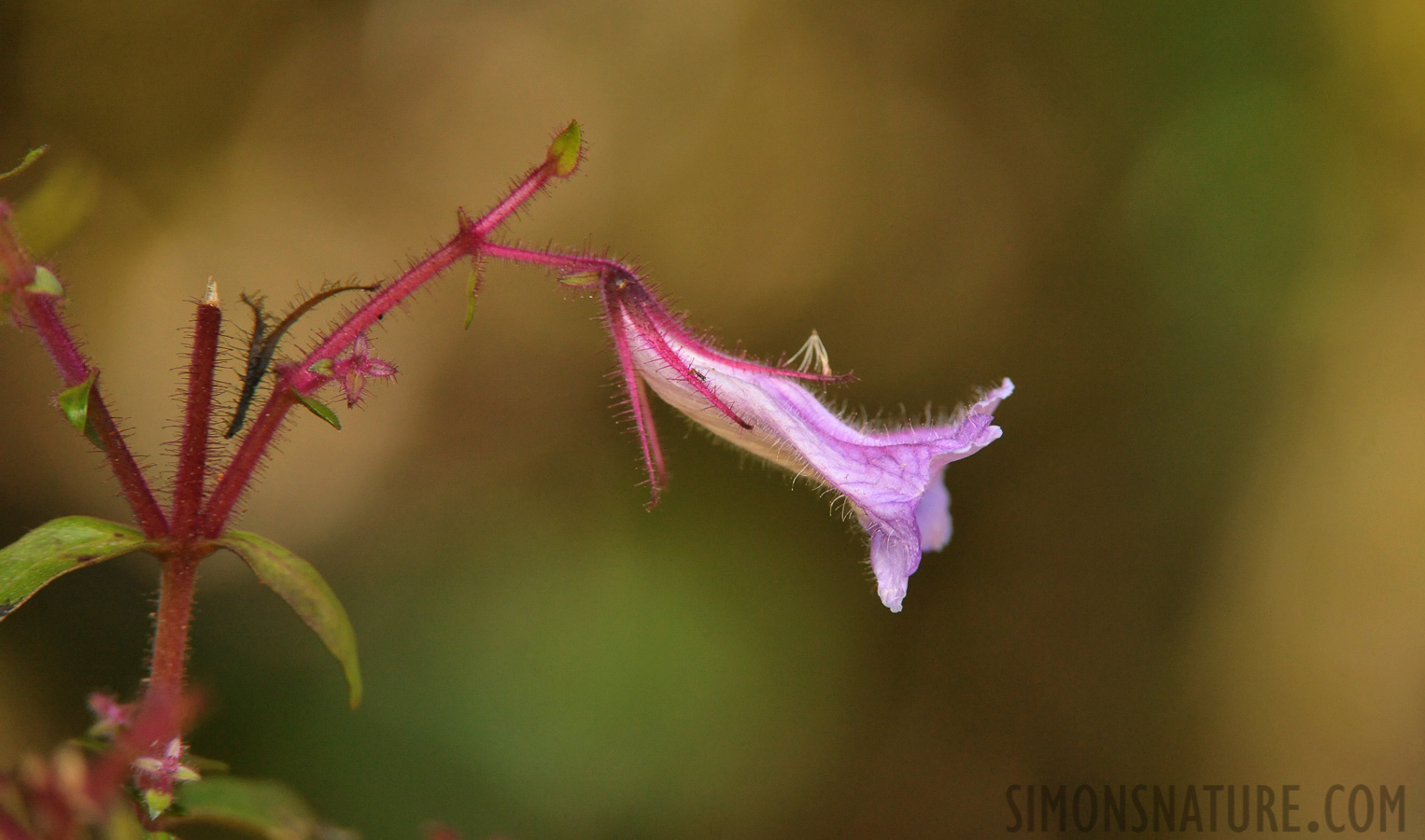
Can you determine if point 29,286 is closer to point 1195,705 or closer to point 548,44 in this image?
point 548,44

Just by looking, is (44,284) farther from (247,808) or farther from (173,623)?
(247,808)

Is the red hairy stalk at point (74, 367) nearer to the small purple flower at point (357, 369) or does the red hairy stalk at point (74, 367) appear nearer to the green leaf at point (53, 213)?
the green leaf at point (53, 213)

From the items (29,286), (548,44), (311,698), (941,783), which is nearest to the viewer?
(29,286)

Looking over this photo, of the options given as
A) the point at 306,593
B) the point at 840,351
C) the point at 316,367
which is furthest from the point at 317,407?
the point at 840,351

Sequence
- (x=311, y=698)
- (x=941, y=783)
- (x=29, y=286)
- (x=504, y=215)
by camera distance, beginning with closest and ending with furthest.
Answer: (x=29, y=286) < (x=504, y=215) < (x=311, y=698) < (x=941, y=783)

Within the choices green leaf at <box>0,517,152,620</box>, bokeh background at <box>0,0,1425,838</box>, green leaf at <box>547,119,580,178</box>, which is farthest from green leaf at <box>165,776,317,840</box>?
bokeh background at <box>0,0,1425,838</box>

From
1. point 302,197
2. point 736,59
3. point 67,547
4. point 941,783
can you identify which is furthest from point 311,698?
point 736,59

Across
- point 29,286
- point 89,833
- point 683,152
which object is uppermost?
point 683,152
